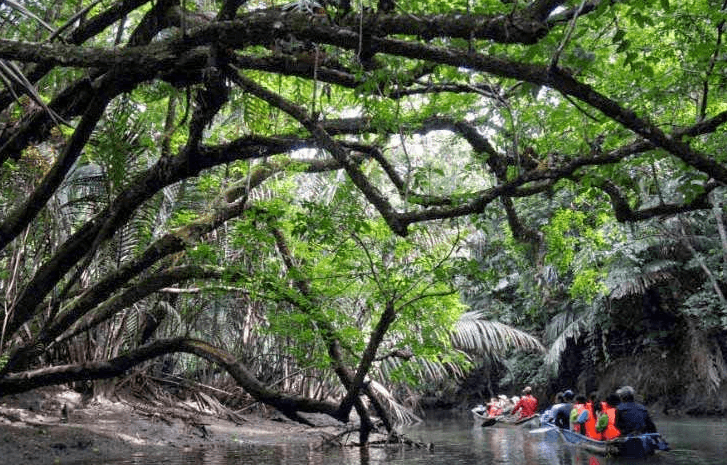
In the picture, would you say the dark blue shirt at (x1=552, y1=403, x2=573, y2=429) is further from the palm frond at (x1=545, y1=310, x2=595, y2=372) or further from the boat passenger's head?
the palm frond at (x1=545, y1=310, x2=595, y2=372)

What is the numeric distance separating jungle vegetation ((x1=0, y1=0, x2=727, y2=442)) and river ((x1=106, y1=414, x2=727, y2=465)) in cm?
88

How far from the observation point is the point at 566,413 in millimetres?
15414

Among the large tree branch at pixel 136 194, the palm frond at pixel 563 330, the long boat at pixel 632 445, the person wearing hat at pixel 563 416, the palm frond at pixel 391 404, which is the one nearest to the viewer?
the large tree branch at pixel 136 194

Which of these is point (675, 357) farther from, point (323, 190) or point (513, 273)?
point (323, 190)

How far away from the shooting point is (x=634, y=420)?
1120 cm

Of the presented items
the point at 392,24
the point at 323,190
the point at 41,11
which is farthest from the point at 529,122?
the point at 323,190

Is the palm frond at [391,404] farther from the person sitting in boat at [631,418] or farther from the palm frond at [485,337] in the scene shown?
the person sitting in boat at [631,418]

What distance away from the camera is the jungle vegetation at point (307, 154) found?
188 inches

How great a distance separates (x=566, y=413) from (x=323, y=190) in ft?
25.7

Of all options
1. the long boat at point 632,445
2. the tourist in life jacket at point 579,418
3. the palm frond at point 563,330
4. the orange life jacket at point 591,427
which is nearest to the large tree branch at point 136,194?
the long boat at point 632,445

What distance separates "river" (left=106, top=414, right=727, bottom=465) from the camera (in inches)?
426

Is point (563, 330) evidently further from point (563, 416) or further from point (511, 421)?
point (563, 416)

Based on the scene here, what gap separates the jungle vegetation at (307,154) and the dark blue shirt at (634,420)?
9.26 feet

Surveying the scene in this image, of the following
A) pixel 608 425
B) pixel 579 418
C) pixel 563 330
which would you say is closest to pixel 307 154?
pixel 608 425
